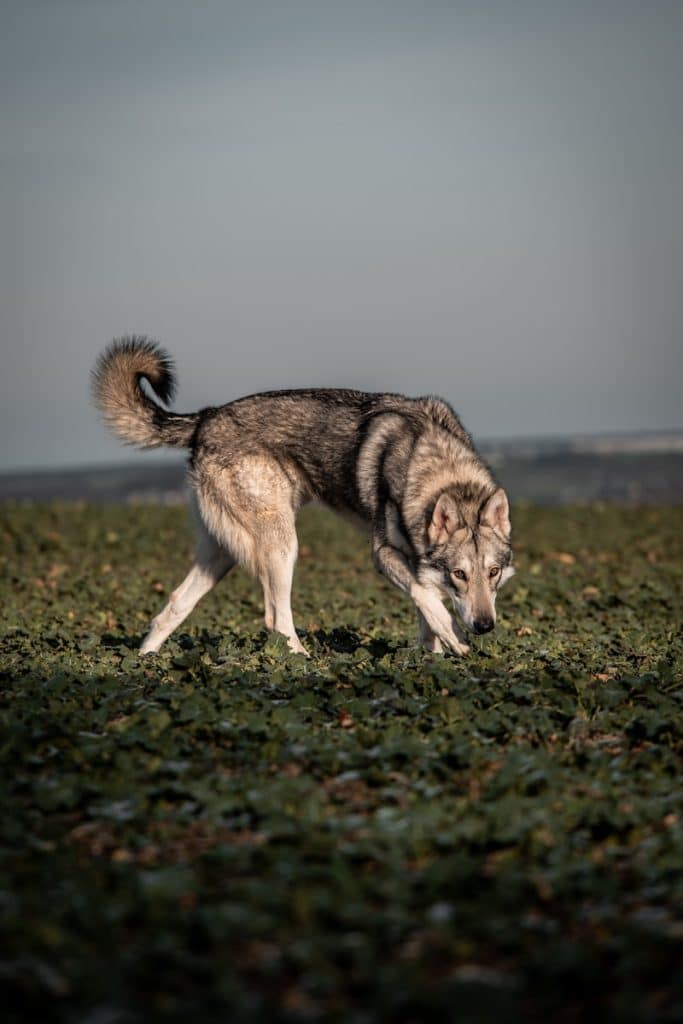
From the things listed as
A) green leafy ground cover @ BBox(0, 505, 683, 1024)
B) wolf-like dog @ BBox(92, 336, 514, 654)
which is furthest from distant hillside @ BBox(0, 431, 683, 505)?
green leafy ground cover @ BBox(0, 505, 683, 1024)

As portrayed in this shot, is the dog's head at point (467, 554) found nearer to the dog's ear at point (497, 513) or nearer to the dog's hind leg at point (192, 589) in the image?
the dog's ear at point (497, 513)

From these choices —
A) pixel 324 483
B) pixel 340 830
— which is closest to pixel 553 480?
pixel 324 483

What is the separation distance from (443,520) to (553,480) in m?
46.6

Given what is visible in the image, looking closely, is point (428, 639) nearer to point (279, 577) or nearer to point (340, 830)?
point (279, 577)

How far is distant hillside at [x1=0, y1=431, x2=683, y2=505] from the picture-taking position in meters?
46.6

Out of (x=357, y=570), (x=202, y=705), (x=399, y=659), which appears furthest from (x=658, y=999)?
(x=357, y=570)

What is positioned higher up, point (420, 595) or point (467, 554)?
point (467, 554)

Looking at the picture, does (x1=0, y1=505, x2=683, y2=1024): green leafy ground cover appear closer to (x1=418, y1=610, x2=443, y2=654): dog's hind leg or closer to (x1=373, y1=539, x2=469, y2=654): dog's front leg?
(x1=418, y1=610, x2=443, y2=654): dog's hind leg

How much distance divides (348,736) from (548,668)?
239 cm

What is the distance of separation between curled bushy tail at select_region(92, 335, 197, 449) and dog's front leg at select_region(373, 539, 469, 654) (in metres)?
2.19

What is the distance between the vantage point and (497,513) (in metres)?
10.0

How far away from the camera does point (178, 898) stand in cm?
482

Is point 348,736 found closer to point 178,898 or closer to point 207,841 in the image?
point 207,841

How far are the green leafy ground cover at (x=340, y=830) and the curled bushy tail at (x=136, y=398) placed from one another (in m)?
1.93
